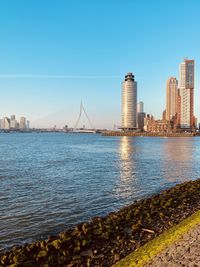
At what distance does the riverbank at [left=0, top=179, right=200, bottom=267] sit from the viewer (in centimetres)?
1018

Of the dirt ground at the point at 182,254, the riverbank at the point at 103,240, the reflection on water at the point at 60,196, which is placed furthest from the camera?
the reflection on water at the point at 60,196

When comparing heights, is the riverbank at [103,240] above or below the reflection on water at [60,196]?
above

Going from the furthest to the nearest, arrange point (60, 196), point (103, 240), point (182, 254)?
point (60, 196)
point (103, 240)
point (182, 254)

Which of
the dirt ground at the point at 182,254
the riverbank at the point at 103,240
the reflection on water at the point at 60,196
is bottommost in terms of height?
the reflection on water at the point at 60,196

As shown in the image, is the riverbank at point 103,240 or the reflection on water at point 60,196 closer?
the riverbank at point 103,240

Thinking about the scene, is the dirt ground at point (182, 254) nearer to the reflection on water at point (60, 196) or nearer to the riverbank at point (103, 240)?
the riverbank at point (103, 240)

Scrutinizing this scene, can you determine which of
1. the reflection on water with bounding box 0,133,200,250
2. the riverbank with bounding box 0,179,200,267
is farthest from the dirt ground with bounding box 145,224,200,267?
the reflection on water with bounding box 0,133,200,250

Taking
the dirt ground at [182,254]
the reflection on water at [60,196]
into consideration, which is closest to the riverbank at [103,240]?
the dirt ground at [182,254]

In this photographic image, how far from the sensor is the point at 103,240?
11922mm

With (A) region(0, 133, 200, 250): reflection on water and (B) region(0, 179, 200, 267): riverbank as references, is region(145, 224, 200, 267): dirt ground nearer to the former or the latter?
(B) region(0, 179, 200, 267): riverbank

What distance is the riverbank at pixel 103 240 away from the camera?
10180 mm

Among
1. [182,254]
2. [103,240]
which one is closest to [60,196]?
[103,240]

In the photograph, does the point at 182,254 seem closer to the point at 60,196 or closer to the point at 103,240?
the point at 103,240

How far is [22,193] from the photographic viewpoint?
23.0 metres
